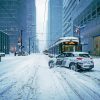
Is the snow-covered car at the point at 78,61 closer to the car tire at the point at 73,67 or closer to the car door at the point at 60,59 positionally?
the car tire at the point at 73,67

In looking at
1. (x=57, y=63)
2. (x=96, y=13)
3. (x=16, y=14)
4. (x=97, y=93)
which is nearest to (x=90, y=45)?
(x=96, y=13)

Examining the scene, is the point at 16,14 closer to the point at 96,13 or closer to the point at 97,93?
the point at 96,13

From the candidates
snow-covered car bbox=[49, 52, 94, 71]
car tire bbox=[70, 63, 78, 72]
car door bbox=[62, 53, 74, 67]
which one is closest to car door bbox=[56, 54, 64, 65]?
car door bbox=[62, 53, 74, 67]

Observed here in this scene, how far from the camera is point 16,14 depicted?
15075 centimetres

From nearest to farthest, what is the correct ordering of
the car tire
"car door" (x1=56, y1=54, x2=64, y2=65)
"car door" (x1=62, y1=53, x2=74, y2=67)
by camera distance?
1. the car tire
2. "car door" (x1=62, y1=53, x2=74, y2=67)
3. "car door" (x1=56, y1=54, x2=64, y2=65)

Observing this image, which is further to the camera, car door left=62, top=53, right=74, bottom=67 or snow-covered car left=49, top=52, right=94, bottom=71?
car door left=62, top=53, right=74, bottom=67

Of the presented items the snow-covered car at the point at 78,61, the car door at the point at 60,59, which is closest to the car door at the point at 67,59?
the snow-covered car at the point at 78,61

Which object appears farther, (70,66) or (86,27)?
(86,27)

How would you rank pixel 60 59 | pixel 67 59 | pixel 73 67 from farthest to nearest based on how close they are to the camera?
pixel 60 59 < pixel 67 59 < pixel 73 67

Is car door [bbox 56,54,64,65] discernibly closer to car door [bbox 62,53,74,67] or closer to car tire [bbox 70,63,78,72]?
car door [bbox 62,53,74,67]

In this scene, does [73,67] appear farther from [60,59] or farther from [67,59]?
[60,59]

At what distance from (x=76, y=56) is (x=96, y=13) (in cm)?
3369

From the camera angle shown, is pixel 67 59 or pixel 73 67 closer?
pixel 73 67

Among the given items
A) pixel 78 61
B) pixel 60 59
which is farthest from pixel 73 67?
pixel 60 59
